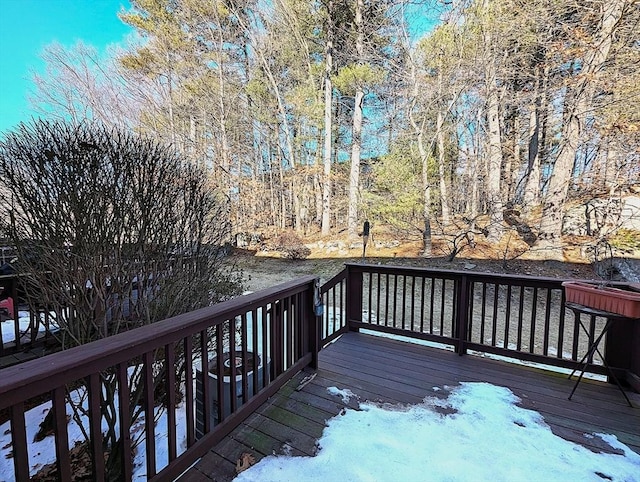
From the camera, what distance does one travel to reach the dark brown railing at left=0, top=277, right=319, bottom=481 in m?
1.12

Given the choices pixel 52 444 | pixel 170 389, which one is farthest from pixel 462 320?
pixel 52 444

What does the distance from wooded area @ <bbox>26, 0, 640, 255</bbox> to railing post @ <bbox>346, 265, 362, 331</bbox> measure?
283 cm

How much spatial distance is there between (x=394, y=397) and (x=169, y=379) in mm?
1659

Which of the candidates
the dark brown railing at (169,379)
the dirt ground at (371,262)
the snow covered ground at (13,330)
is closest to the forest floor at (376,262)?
the dirt ground at (371,262)

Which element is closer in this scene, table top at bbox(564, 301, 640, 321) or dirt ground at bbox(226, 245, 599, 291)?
table top at bbox(564, 301, 640, 321)

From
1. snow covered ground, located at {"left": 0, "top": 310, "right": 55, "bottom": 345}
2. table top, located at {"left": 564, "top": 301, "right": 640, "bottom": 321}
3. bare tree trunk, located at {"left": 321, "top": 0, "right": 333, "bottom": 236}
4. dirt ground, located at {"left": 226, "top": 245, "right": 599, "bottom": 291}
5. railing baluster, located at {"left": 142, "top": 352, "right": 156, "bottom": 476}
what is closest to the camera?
railing baluster, located at {"left": 142, "top": 352, "right": 156, "bottom": 476}

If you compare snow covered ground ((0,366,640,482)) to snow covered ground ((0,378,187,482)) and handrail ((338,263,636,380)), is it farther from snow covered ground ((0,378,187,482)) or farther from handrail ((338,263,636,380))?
handrail ((338,263,636,380))

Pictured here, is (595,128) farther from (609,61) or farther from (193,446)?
(193,446)

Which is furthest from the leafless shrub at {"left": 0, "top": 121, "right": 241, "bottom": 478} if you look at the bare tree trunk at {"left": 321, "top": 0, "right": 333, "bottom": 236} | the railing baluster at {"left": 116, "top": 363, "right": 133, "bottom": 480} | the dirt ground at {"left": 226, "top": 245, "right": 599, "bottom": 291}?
the bare tree trunk at {"left": 321, "top": 0, "right": 333, "bottom": 236}

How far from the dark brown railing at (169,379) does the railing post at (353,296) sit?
3.58 feet

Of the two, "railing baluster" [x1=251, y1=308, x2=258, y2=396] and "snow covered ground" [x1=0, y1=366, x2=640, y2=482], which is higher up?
"railing baluster" [x1=251, y1=308, x2=258, y2=396]

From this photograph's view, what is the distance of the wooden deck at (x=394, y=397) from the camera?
195cm

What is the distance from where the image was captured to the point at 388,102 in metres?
11.1

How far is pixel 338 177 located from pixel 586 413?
11440 millimetres
